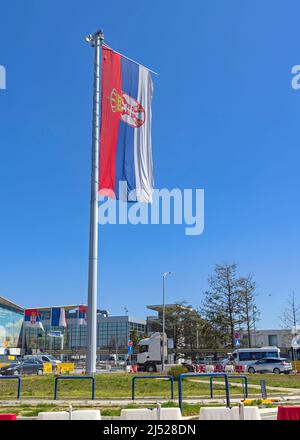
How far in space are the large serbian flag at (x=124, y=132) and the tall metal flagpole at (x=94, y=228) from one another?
1.00 metres

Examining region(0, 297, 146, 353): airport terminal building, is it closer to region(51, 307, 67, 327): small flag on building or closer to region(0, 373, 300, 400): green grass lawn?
region(51, 307, 67, 327): small flag on building

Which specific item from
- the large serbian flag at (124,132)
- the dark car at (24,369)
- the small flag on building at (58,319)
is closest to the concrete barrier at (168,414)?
the large serbian flag at (124,132)

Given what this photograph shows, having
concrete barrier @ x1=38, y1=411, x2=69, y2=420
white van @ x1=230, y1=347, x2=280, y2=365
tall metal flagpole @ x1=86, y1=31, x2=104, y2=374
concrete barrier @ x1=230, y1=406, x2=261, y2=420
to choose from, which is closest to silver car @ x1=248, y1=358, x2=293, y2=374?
white van @ x1=230, y1=347, x2=280, y2=365

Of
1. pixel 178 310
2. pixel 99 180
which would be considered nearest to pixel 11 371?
pixel 99 180

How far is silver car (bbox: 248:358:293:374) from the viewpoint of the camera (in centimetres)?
5041

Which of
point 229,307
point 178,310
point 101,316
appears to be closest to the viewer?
point 229,307

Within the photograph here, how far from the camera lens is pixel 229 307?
7381 centimetres

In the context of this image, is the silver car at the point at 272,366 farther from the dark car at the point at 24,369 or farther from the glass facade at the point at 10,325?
the glass facade at the point at 10,325

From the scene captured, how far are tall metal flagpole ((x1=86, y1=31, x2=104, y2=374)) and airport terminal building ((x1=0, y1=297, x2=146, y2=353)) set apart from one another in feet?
316

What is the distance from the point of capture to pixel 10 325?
120125 mm

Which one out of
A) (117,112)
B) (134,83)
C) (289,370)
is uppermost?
(134,83)

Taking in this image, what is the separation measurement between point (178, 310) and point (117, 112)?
88.8m

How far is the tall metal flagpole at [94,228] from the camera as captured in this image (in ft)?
87.4
